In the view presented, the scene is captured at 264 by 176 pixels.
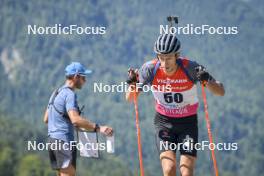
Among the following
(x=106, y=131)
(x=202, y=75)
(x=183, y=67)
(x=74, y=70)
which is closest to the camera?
(x=202, y=75)

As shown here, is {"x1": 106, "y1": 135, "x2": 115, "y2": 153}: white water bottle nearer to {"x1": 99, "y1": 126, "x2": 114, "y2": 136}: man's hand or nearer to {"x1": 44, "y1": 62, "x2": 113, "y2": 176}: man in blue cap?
{"x1": 99, "y1": 126, "x2": 114, "y2": 136}: man's hand

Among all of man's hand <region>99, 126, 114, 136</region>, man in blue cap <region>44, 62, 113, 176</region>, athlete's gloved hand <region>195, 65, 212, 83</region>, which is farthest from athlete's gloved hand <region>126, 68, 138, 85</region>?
athlete's gloved hand <region>195, 65, 212, 83</region>

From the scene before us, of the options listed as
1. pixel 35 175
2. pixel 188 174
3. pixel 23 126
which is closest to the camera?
pixel 188 174

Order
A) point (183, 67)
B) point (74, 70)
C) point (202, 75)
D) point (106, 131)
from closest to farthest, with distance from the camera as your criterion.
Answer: point (202, 75), point (106, 131), point (183, 67), point (74, 70)

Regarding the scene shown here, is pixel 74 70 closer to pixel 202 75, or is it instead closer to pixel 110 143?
pixel 110 143

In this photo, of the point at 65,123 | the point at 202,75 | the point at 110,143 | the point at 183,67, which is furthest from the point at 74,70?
the point at 202,75

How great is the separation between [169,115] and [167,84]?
47cm

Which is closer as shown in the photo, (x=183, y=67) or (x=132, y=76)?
(x=183, y=67)

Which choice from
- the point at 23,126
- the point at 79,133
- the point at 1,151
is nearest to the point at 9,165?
the point at 1,151

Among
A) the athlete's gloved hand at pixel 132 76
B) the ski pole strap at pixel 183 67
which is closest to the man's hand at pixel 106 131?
the athlete's gloved hand at pixel 132 76

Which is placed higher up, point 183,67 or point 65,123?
point 183,67

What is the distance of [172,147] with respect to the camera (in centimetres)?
1063

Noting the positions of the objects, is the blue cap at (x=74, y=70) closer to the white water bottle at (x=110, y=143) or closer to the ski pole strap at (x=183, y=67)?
the white water bottle at (x=110, y=143)

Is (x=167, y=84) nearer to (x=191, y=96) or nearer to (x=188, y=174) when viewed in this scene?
(x=191, y=96)
